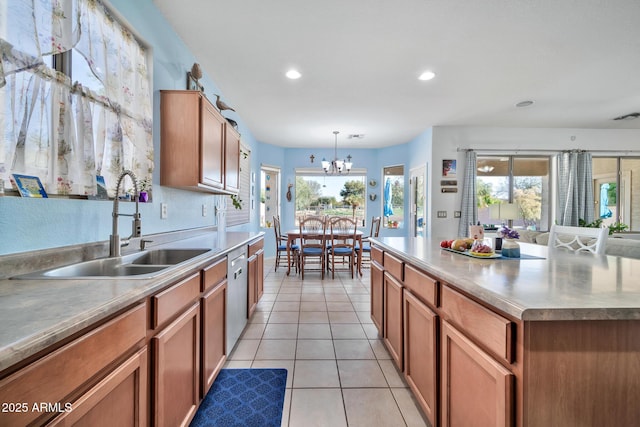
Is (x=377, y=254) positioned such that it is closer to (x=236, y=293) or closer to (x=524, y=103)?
(x=236, y=293)

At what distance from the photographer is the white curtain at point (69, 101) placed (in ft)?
3.35

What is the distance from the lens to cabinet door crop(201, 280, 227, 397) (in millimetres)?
1512

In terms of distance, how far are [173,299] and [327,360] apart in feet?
4.53

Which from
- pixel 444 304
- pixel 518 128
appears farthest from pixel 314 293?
pixel 518 128

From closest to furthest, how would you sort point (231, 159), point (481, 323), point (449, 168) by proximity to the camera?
point (481, 323)
point (231, 159)
point (449, 168)

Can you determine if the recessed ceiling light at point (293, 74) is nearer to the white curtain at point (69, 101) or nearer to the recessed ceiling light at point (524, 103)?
Result: the white curtain at point (69, 101)

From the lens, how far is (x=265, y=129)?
5.21 m

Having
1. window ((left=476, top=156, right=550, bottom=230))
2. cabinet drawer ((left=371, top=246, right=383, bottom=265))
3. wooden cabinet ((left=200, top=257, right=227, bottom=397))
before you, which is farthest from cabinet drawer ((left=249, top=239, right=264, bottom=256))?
window ((left=476, top=156, right=550, bottom=230))

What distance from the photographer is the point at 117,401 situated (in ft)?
2.67

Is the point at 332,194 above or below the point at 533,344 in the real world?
above

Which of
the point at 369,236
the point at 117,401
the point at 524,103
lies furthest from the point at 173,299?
the point at 369,236

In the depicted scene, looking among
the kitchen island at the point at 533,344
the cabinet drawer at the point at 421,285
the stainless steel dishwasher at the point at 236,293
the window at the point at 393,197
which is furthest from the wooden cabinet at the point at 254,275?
the window at the point at 393,197

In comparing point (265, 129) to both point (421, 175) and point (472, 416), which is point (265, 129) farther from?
point (472, 416)

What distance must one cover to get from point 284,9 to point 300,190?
4.87m
